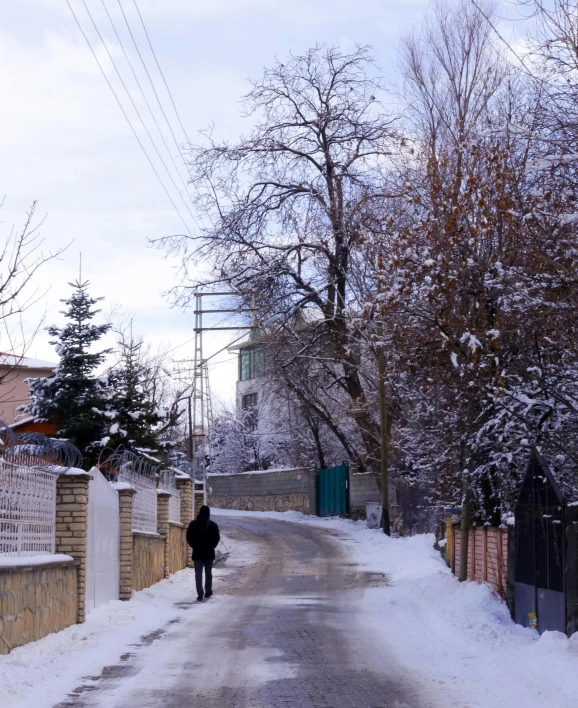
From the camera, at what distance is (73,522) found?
11859 millimetres

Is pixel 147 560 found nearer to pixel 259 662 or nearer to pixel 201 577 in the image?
pixel 201 577

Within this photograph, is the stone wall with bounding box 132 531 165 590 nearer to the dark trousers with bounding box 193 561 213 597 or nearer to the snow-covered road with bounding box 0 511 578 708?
the snow-covered road with bounding box 0 511 578 708

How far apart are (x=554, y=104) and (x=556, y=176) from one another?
4.27 feet

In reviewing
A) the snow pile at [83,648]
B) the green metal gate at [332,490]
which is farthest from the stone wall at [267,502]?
the snow pile at [83,648]

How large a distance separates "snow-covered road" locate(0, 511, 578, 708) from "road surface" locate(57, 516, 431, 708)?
0.06 ft

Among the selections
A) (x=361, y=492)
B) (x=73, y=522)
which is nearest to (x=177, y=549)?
(x=73, y=522)

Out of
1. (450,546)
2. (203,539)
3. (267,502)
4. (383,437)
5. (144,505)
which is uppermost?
(383,437)

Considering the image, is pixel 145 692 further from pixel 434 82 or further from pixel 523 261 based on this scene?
pixel 434 82

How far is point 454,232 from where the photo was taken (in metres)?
12.9

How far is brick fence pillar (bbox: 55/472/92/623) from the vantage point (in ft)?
38.7

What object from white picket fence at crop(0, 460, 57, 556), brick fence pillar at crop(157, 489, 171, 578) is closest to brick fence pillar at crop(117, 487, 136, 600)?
white picket fence at crop(0, 460, 57, 556)

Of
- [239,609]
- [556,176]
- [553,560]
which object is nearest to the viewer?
[553,560]

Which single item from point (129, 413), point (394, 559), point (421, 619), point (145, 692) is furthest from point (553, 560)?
Result: point (129, 413)

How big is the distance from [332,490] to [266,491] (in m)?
8.25
